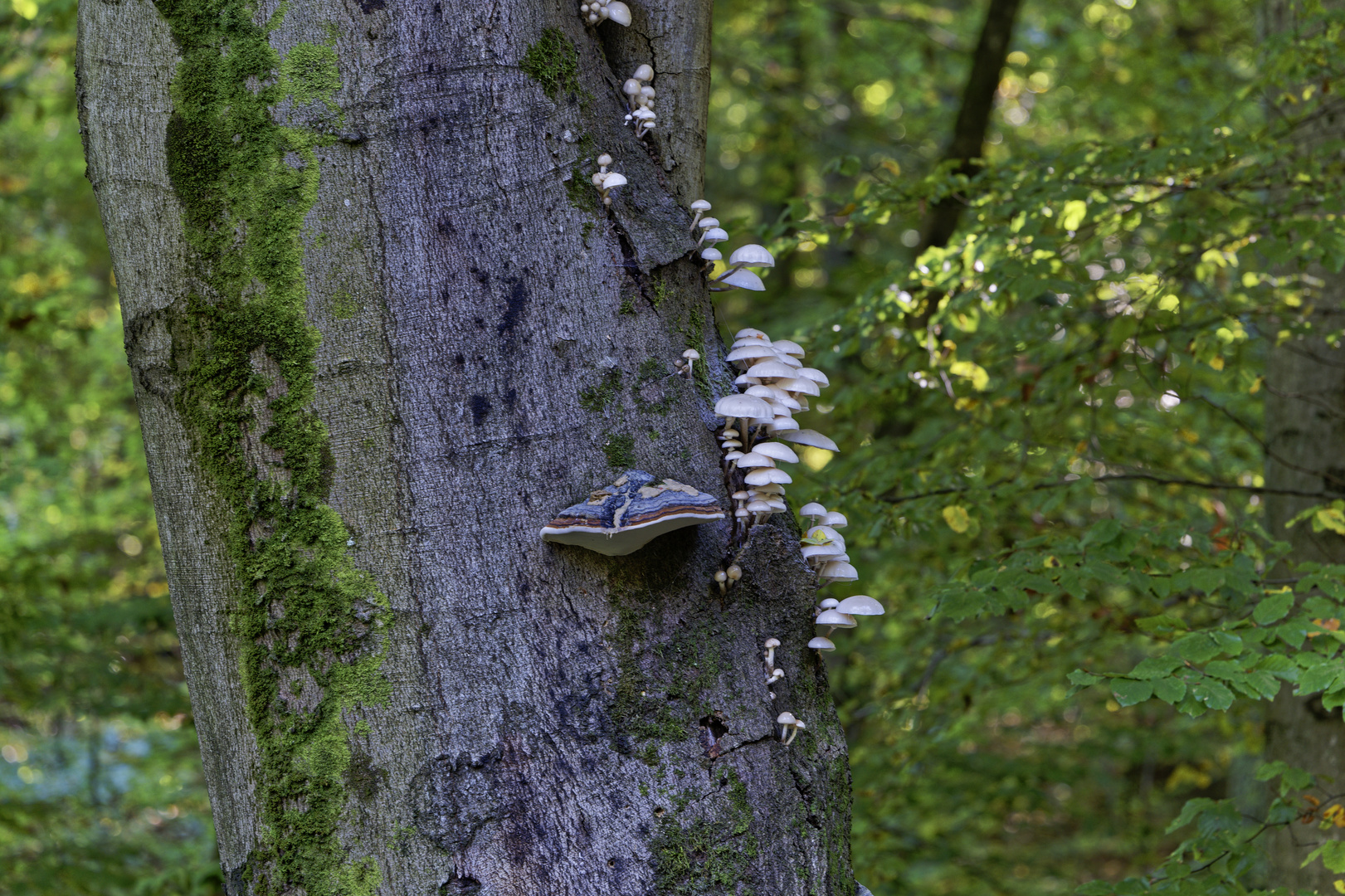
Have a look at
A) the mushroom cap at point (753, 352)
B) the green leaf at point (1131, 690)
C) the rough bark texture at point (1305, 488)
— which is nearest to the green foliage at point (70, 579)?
the mushroom cap at point (753, 352)

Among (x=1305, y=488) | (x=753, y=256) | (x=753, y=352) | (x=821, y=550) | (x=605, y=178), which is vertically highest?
(x=605, y=178)

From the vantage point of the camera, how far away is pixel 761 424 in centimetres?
167

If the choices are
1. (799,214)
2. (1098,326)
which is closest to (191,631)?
(799,214)

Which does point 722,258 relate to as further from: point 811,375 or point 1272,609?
point 1272,609

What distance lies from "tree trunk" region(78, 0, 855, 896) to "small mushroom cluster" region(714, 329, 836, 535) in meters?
0.04

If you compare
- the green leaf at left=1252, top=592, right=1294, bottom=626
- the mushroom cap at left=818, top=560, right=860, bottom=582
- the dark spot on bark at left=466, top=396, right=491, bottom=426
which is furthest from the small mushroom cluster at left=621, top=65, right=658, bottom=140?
the green leaf at left=1252, top=592, right=1294, bottom=626

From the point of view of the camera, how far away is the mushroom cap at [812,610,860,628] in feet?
5.31

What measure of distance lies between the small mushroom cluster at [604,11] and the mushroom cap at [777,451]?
967mm

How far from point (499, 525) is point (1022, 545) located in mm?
1900

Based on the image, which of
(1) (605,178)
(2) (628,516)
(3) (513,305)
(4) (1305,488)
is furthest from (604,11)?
(4) (1305,488)

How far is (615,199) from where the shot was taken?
1.66 metres

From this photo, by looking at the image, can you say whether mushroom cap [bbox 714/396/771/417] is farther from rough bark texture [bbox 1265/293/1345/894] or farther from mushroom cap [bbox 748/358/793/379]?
rough bark texture [bbox 1265/293/1345/894]

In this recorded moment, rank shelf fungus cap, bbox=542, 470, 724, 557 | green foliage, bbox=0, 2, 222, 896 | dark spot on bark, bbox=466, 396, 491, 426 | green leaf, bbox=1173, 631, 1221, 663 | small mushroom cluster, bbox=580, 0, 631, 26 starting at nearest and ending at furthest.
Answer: shelf fungus cap, bbox=542, 470, 724, 557 → dark spot on bark, bbox=466, 396, 491, 426 → small mushroom cluster, bbox=580, 0, 631, 26 → green leaf, bbox=1173, 631, 1221, 663 → green foliage, bbox=0, 2, 222, 896

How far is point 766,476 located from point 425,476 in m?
0.56
